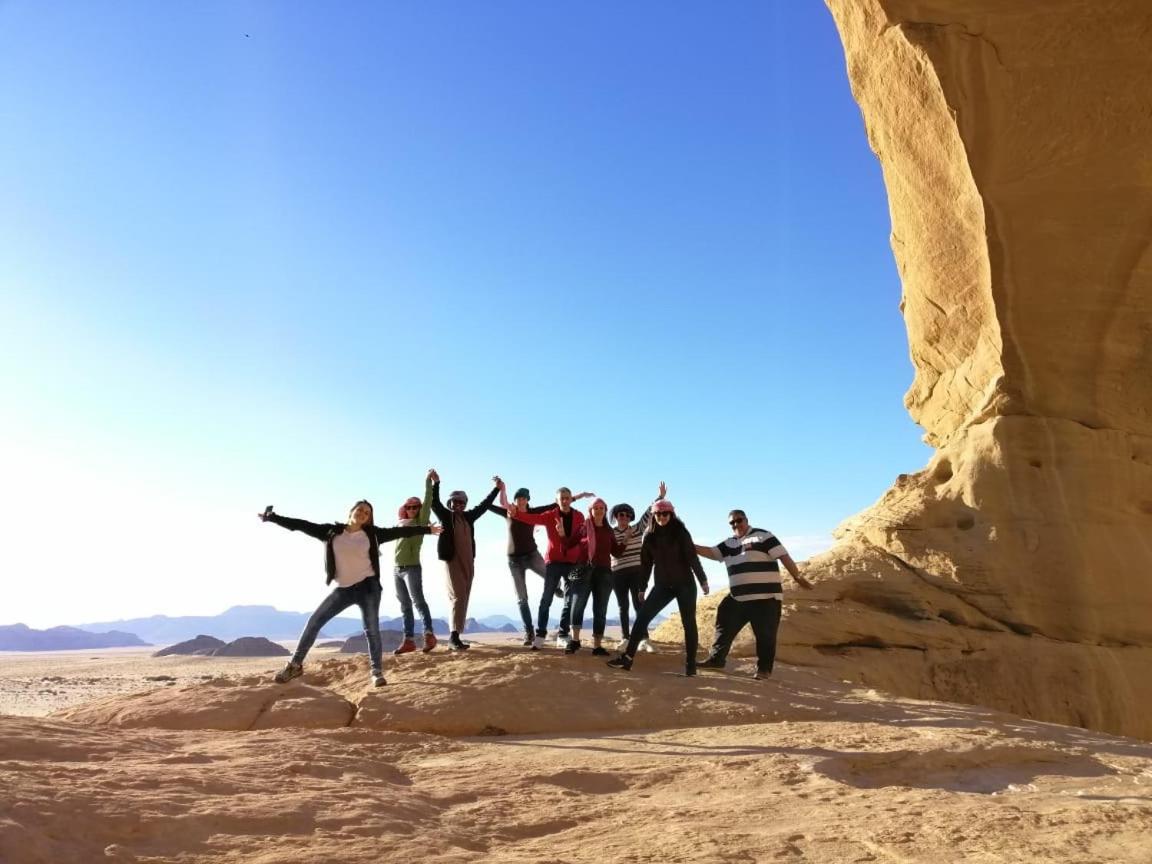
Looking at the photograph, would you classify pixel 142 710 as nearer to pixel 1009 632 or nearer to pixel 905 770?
pixel 905 770

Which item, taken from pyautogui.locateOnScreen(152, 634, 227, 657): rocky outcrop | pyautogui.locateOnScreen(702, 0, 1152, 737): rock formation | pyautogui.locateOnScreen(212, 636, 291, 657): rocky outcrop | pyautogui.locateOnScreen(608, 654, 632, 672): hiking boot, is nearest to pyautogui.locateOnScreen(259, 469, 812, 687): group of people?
pyautogui.locateOnScreen(608, 654, 632, 672): hiking boot

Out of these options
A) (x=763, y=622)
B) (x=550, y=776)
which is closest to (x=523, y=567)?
(x=763, y=622)

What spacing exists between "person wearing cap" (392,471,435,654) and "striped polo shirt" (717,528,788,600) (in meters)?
2.75

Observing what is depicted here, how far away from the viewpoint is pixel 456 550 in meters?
7.42

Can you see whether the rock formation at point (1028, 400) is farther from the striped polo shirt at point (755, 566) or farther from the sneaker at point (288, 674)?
the sneaker at point (288, 674)

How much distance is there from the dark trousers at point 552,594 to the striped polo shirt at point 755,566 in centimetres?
147

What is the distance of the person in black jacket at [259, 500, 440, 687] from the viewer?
20.3 ft

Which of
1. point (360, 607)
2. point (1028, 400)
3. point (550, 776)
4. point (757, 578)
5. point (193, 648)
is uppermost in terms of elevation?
point (1028, 400)

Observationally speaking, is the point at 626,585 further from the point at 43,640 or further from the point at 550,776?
the point at 43,640

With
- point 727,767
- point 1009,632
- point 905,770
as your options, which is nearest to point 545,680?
point 727,767

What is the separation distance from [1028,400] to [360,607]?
9.25 meters

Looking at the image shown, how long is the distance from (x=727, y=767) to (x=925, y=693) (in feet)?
21.4

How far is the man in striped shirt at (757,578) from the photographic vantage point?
7.22 m

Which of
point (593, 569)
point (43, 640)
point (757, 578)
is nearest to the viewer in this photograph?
point (757, 578)
